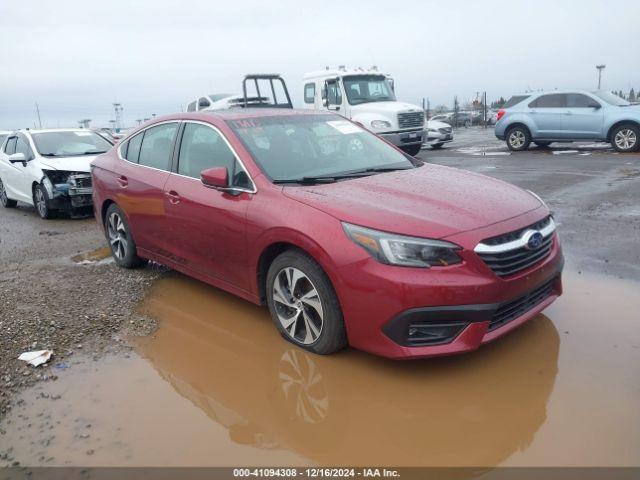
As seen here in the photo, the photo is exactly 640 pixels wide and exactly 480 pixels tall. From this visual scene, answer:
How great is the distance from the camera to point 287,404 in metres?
3.28

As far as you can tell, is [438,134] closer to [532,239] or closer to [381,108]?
[381,108]

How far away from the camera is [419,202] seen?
3600 millimetres

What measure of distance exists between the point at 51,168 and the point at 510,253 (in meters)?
8.44

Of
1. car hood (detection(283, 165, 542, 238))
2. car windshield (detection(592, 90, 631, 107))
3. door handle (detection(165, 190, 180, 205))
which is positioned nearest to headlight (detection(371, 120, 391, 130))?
car windshield (detection(592, 90, 631, 107))

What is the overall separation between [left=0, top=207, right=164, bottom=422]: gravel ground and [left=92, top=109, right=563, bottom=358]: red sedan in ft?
1.97

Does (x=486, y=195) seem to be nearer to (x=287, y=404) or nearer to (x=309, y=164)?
(x=309, y=164)

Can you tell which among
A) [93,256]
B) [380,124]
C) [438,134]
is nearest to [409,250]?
[93,256]

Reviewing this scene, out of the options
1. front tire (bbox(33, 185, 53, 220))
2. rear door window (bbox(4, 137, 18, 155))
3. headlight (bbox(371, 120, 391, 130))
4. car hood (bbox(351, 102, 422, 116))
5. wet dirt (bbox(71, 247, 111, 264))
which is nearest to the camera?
wet dirt (bbox(71, 247, 111, 264))

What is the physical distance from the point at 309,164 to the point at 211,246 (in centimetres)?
101

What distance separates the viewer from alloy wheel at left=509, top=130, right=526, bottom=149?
53.5 feet

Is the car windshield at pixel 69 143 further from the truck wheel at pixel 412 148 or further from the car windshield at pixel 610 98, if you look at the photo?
the car windshield at pixel 610 98

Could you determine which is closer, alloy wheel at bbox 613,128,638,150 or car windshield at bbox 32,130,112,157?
car windshield at bbox 32,130,112,157

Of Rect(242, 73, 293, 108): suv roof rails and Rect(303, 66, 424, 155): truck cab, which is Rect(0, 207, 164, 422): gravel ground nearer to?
Rect(242, 73, 293, 108): suv roof rails

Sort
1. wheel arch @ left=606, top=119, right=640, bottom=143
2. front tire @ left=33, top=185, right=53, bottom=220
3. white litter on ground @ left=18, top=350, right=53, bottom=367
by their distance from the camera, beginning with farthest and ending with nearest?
wheel arch @ left=606, top=119, right=640, bottom=143 < front tire @ left=33, top=185, right=53, bottom=220 < white litter on ground @ left=18, top=350, right=53, bottom=367
